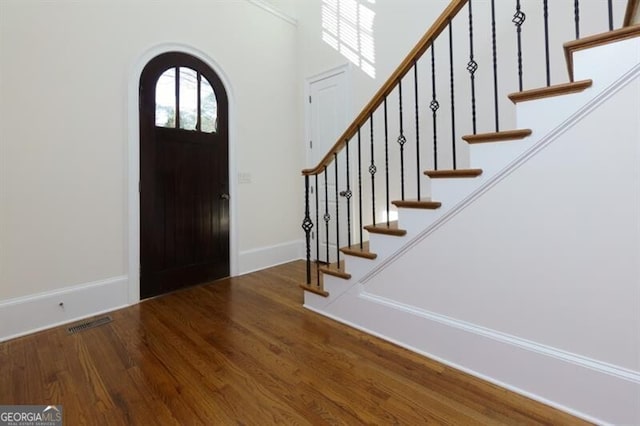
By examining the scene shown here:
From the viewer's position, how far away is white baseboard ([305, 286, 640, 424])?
1.33 m

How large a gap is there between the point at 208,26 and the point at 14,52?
1.77 m

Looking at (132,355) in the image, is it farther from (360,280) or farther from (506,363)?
(506,363)

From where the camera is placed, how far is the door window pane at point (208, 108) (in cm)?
333

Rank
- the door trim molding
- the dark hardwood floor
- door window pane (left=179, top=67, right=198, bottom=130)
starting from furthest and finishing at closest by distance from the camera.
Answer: door window pane (left=179, top=67, right=198, bottom=130)
the door trim molding
the dark hardwood floor

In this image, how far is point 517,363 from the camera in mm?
1580

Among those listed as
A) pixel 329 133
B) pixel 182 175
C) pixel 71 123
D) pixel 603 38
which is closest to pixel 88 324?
pixel 182 175

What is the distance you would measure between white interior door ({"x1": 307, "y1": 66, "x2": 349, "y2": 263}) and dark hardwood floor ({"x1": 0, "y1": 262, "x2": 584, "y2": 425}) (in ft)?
5.37

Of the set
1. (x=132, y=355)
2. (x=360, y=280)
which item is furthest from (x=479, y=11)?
(x=132, y=355)

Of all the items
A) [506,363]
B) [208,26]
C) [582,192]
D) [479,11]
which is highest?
[208,26]

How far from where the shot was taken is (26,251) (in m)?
2.30

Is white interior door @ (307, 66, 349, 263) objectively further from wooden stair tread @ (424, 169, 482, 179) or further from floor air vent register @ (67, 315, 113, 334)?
floor air vent register @ (67, 315, 113, 334)

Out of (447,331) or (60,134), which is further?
(60,134)

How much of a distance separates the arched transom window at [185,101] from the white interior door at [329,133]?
4.35 feet

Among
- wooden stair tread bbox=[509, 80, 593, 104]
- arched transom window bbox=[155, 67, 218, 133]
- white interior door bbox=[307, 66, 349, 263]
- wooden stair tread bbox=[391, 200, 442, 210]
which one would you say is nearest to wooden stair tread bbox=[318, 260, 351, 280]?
wooden stair tread bbox=[391, 200, 442, 210]
